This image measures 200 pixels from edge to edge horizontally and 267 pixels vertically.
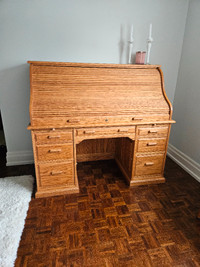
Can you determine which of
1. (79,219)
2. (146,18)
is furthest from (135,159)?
(146,18)

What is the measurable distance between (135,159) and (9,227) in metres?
1.46

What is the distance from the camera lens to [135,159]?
2.24 m

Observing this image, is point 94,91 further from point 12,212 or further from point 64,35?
point 12,212

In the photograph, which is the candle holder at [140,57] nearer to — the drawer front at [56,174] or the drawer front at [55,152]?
the drawer front at [55,152]

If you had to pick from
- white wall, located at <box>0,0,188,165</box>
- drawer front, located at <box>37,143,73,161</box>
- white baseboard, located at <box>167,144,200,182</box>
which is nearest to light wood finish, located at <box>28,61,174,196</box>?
drawer front, located at <box>37,143,73,161</box>

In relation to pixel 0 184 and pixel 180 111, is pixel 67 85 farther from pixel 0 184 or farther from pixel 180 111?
pixel 180 111

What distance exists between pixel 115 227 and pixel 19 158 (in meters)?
1.76

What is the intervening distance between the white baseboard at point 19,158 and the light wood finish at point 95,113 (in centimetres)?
81

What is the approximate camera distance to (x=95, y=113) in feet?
6.53

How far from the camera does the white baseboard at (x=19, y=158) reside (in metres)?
2.73

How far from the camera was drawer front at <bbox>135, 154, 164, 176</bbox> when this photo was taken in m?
2.27

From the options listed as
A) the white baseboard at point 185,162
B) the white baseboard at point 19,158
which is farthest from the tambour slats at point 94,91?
the white baseboard at point 19,158

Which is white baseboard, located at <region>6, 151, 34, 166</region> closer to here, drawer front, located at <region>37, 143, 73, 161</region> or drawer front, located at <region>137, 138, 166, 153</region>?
drawer front, located at <region>37, 143, 73, 161</region>

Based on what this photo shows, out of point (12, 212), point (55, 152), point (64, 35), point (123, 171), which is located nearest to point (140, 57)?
point (64, 35)
